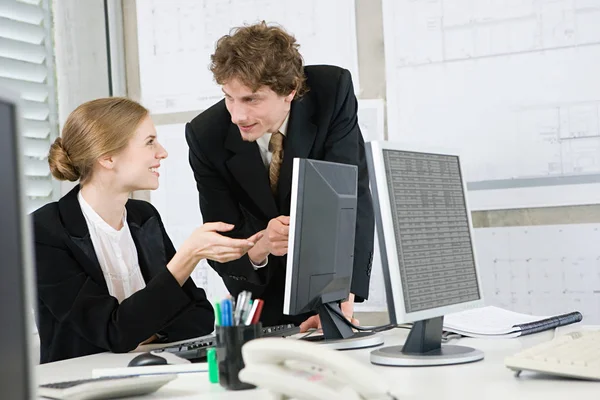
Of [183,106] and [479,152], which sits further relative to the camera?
[183,106]

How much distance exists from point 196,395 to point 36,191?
184 cm

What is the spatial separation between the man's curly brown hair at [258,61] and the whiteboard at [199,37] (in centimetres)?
80

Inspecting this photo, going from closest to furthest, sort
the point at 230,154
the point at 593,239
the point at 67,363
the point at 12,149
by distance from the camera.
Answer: the point at 12,149
the point at 67,363
the point at 230,154
the point at 593,239

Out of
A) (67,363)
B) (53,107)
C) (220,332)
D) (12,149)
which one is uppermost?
(53,107)

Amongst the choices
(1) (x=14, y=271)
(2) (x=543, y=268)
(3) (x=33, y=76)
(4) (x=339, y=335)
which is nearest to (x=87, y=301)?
(4) (x=339, y=335)

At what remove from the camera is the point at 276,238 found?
1730mm

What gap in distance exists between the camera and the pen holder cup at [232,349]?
1154mm

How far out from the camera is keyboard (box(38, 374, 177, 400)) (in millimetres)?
1102

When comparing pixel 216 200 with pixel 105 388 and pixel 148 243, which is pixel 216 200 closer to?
pixel 148 243

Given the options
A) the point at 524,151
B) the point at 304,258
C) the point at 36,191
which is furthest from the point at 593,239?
the point at 36,191

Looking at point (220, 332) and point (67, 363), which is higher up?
point (220, 332)

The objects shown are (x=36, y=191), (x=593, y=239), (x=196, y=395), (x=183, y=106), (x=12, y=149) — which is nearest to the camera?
(x=12, y=149)

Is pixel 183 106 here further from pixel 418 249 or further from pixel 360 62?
pixel 418 249

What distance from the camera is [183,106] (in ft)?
10.1
